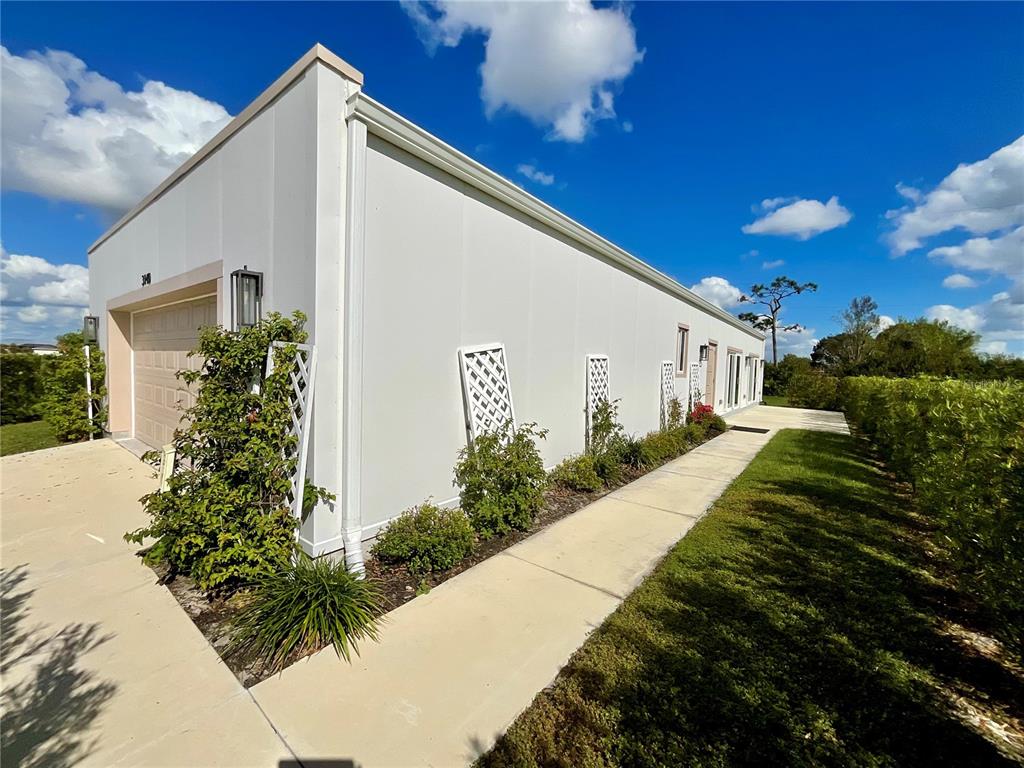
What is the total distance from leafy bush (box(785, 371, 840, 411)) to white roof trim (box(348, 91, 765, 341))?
1990 centimetres

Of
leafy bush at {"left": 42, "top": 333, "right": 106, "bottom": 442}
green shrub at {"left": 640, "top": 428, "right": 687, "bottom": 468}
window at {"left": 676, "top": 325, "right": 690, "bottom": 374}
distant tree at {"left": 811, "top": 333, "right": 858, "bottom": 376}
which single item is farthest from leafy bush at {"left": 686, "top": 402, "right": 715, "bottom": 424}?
distant tree at {"left": 811, "top": 333, "right": 858, "bottom": 376}

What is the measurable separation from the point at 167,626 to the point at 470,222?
14.7 ft

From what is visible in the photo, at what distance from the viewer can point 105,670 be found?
7.92ft

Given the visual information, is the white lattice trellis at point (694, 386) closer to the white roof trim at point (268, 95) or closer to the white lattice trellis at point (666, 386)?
the white lattice trellis at point (666, 386)

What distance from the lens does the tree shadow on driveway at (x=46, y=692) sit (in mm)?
1904

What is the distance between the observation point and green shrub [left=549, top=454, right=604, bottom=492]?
6039 mm

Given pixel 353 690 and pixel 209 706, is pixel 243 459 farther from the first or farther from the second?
pixel 353 690

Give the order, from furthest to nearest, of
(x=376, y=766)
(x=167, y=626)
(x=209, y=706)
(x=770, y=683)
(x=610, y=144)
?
(x=610, y=144)
(x=167, y=626)
(x=770, y=683)
(x=209, y=706)
(x=376, y=766)

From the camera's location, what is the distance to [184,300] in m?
5.71

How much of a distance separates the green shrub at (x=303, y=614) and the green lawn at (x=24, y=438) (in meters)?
8.67

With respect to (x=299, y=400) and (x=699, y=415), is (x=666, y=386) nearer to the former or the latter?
(x=699, y=415)

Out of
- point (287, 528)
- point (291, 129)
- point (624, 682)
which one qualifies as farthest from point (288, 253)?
point (624, 682)

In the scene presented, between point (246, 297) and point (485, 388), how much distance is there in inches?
102

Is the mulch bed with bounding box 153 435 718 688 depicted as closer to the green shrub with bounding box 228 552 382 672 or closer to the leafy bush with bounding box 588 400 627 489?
the green shrub with bounding box 228 552 382 672
